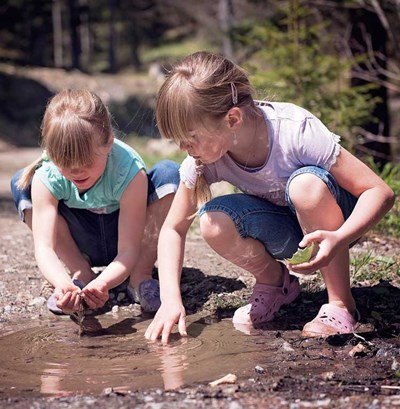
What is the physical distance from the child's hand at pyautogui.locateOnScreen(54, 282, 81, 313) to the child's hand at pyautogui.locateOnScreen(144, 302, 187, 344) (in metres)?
0.33

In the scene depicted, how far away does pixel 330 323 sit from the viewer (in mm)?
3146

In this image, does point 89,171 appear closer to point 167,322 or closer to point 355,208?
point 167,322

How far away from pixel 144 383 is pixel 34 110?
19.5m

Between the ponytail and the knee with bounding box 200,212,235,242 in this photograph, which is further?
the ponytail

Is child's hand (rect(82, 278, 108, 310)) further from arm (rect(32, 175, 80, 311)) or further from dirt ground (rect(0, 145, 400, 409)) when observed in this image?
dirt ground (rect(0, 145, 400, 409))

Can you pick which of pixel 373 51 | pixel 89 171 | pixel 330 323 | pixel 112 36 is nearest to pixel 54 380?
pixel 89 171

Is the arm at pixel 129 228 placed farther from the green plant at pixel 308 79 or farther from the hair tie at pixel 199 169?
the green plant at pixel 308 79

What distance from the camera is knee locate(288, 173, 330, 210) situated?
302 centimetres

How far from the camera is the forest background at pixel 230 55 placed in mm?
6625

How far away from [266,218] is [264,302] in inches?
15.1

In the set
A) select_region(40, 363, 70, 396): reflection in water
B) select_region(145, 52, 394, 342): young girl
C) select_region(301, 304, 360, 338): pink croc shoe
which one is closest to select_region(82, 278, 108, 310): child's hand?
select_region(145, 52, 394, 342): young girl

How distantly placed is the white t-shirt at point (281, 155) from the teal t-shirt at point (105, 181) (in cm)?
38

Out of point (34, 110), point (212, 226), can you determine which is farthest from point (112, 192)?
point (34, 110)

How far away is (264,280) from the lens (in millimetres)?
3488
